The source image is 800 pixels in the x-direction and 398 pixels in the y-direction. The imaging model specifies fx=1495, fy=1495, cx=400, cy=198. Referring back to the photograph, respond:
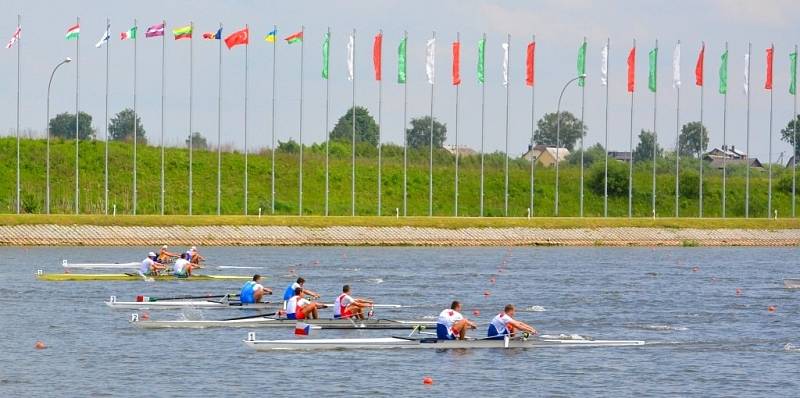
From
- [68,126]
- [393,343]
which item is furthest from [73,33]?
[68,126]

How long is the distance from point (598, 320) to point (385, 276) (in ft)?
67.1

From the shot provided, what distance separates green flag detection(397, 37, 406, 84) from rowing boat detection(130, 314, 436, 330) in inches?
1989

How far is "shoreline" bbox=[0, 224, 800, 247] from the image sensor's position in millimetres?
89625

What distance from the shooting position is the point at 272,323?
44875mm

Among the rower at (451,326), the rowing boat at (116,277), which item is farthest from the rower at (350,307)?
the rowing boat at (116,277)

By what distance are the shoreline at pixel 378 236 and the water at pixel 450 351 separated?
11.5 m

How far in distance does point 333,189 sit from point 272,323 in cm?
7796

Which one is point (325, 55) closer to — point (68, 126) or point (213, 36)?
point (213, 36)

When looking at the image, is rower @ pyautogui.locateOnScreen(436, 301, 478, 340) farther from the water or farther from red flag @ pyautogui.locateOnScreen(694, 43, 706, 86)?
red flag @ pyautogui.locateOnScreen(694, 43, 706, 86)

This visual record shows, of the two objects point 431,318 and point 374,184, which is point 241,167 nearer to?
point 374,184

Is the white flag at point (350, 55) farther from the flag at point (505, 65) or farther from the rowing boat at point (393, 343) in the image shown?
the rowing boat at point (393, 343)

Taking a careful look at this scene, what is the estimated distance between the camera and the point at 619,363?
127 feet

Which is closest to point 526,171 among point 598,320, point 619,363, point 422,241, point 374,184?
point 374,184

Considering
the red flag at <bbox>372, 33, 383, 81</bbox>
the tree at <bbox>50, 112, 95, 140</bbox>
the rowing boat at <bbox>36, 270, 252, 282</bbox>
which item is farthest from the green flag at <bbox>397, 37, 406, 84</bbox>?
the tree at <bbox>50, 112, 95, 140</bbox>
